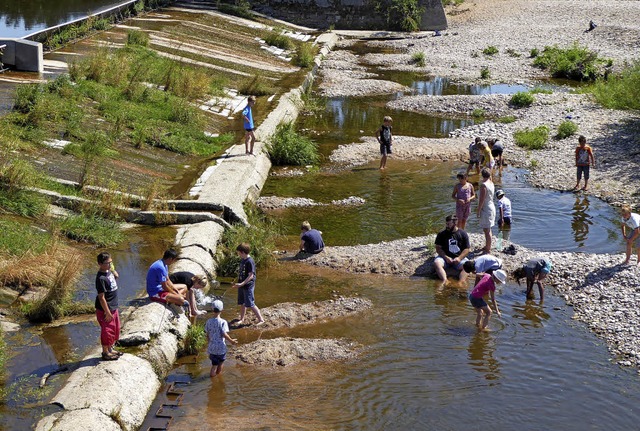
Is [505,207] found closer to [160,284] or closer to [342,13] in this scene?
[160,284]

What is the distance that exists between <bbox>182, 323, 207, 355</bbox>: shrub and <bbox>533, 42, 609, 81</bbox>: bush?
2860 cm

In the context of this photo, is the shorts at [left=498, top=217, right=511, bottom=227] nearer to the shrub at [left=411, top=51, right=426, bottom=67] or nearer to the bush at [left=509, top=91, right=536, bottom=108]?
the bush at [left=509, top=91, right=536, bottom=108]

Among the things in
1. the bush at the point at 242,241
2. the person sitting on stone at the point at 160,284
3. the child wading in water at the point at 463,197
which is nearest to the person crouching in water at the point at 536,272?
the child wading in water at the point at 463,197

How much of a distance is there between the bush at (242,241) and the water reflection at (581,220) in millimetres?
6696

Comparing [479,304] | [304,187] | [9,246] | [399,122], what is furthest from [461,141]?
[9,246]

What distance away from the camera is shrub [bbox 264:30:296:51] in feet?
141

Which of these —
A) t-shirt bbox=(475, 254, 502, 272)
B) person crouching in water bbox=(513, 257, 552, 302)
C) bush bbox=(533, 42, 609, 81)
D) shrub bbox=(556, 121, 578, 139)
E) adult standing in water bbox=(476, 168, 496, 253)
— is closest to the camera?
t-shirt bbox=(475, 254, 502, 272)

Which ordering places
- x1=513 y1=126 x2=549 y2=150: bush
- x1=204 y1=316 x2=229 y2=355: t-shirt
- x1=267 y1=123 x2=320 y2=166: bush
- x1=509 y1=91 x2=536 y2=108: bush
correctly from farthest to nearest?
x1=509 y1=91 x2=536 y2=108: bush, x1=513 y1=126 x2=549 y2=150: bush, x1=267 y1=123 x2=320 y2=166: bush, x1=204 y1=316 x2=229 y2=355: t-shirt

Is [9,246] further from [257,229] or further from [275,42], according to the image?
[275,42]

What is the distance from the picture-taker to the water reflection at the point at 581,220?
736 inches

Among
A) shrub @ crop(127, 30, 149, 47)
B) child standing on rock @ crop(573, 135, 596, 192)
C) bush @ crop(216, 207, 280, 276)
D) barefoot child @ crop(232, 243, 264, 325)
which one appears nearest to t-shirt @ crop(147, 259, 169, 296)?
barefoot child @ crop(232, 243, 264, 325)

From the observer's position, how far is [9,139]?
18469 millimetres

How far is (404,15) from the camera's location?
51.9m

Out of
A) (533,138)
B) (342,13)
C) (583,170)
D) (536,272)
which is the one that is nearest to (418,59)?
(342,13)
